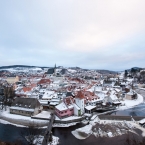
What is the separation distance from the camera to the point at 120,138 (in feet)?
72.1

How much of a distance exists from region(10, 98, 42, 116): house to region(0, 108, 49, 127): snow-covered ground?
113cm

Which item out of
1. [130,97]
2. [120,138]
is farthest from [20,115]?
[130,97]

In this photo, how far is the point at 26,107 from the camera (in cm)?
3319

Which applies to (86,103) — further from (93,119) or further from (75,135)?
(75,135)

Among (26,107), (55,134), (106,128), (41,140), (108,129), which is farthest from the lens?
(26,107)

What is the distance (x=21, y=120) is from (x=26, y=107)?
150 inches

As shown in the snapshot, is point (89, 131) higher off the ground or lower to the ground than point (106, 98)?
lower

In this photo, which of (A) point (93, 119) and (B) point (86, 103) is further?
(B) point (86, 103)

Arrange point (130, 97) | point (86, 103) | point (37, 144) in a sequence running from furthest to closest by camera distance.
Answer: point (130, 97)
point (86, 103)
point (37, 144)

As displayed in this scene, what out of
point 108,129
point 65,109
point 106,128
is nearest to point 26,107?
point 65,109

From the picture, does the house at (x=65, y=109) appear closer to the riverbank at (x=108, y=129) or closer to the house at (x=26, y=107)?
the house at (x=26, y=107)

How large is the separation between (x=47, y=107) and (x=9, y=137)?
15585 mm

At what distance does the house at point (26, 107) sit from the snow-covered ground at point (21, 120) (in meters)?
1.13

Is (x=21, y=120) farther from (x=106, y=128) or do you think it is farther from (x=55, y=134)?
(x=106, y=128)
